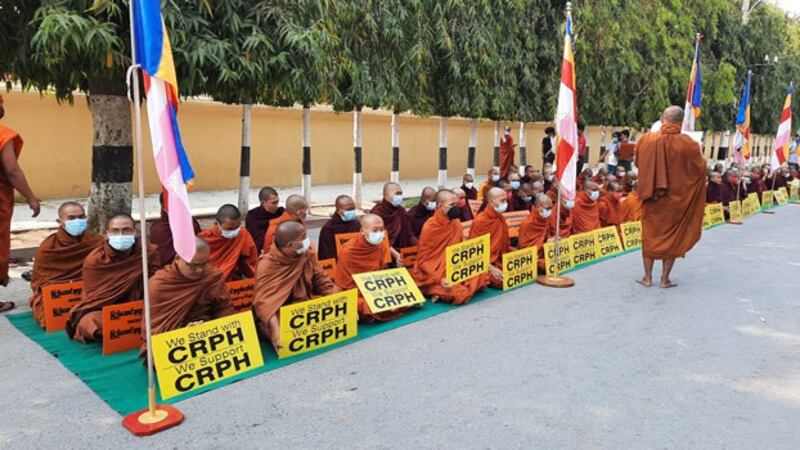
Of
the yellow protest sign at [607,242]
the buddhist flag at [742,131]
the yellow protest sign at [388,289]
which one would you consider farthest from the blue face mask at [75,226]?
the buddhist flag at [742,131]

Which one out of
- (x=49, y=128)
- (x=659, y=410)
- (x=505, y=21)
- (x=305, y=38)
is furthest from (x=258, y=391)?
(x=505, y=21)

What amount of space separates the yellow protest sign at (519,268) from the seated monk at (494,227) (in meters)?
0.11

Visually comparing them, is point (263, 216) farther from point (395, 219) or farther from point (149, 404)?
point (149, 404)

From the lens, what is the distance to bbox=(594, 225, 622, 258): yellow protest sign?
8078 mm

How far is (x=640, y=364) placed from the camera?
13.9 feet

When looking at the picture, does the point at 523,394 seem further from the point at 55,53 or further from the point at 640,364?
the point at 55,53

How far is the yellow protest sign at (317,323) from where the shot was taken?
414 cm

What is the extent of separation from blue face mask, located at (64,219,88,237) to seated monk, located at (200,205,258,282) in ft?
3.12

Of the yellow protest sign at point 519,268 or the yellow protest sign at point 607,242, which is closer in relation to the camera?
the yellow protest sign at point 519,268

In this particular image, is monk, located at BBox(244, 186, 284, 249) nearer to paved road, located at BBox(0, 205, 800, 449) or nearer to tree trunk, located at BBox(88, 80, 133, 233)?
tree trunk, located at BBox(88, 80, 133, 233)

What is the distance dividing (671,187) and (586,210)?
229 centimetres

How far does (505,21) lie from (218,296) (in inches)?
426

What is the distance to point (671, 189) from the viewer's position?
6.33m

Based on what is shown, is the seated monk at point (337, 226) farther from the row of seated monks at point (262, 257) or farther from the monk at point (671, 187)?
the monk at point (671, 187)
